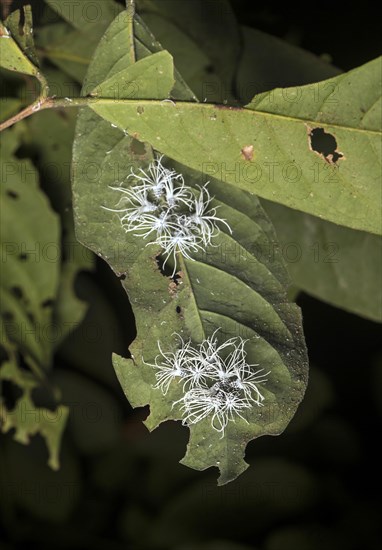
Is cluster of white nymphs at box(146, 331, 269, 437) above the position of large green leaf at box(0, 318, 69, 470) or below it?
above

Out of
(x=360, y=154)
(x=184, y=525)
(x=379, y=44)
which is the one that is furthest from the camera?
(x=184, y=525)

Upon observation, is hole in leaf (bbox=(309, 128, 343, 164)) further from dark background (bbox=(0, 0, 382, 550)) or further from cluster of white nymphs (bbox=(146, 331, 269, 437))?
dark background (bbox=(0, 0, 382, 550))

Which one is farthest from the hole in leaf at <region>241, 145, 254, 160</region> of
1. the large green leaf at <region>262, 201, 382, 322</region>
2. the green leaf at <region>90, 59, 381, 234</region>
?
the large green leaf at <region>262, 201, 382, 322</region>

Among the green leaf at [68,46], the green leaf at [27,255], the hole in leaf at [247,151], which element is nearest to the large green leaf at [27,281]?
the green leaf at [27,255]

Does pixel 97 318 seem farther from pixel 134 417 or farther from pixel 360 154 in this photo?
pixel 360 154

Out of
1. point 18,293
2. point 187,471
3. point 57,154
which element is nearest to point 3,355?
point 18,293

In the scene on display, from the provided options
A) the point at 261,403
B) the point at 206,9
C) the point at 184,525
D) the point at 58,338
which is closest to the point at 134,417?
the point at 184,525
